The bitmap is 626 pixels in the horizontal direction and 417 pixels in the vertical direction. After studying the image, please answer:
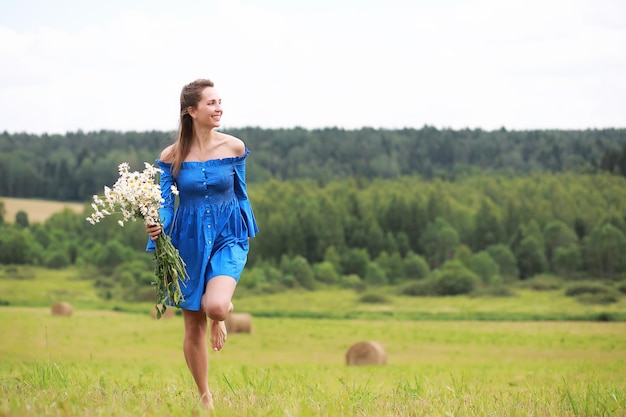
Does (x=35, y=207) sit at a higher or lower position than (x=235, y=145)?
lower

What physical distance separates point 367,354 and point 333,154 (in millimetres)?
124195

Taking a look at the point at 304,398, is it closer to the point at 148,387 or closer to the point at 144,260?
the point at 148,387

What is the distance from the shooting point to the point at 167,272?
264 inches

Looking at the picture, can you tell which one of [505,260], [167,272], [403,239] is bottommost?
[505,260]

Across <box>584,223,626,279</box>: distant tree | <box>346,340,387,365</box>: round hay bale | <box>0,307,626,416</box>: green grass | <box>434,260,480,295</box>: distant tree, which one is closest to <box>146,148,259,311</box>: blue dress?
<box>0,307,626,416</box>: green grass

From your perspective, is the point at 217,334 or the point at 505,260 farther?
the point at 505,260

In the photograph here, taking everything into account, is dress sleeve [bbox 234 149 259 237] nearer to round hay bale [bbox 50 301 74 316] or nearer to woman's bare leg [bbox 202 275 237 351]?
woman's bare leg [bbox 202 275 237 351]

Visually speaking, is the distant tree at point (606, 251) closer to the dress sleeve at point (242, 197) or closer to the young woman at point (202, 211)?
the dress sleeve at point (242, 197)

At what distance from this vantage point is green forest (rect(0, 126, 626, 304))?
299ft

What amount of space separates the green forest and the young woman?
2962 inches

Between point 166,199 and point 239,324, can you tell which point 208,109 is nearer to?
point 166,199

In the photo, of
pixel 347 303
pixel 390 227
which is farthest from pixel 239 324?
pixel 390 227

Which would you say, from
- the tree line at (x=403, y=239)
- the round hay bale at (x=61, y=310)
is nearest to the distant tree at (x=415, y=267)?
the tree line at (x=403, y=239)

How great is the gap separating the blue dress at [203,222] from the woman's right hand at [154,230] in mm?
130
